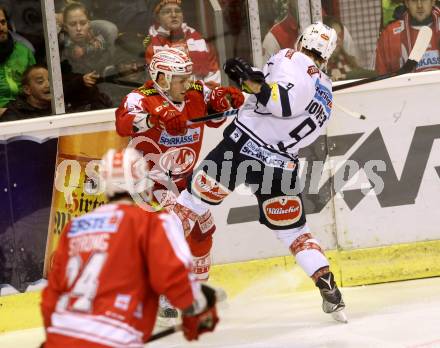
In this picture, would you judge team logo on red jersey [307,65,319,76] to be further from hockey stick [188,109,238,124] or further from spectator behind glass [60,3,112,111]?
spectator behind glass [60,3,112,111]

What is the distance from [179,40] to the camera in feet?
19.4

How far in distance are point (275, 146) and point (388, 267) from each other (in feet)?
4.13

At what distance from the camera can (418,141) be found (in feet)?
19.5

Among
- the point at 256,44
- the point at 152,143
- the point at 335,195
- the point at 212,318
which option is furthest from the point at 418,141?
the point at 212,318

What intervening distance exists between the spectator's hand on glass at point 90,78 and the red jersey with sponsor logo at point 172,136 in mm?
512

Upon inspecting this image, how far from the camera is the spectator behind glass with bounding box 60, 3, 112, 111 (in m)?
5.75

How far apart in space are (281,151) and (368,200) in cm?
101

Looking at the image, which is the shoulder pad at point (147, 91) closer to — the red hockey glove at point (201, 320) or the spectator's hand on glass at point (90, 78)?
the spectator's hand on glass at point (90, 78)

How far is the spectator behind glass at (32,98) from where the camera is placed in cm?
564

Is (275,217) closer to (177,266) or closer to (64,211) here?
(64,211)

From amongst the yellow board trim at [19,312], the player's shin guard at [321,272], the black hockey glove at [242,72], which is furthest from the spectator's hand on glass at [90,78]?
the player's shin guard at [321,272]

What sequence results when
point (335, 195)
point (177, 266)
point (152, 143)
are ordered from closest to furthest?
point (177, 266), point (152, 143), point (335, 195)

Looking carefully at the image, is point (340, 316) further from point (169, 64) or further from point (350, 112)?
point (169, 64)

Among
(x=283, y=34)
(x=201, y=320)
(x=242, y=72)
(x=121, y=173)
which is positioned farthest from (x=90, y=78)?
(x=201, y=320)
